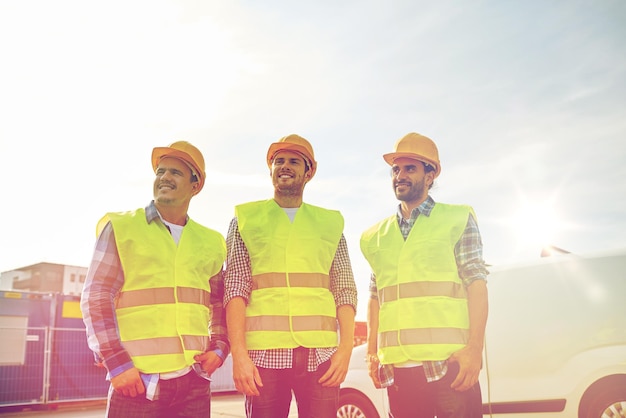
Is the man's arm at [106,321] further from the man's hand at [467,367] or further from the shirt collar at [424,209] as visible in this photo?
the shirt collar at [424,209]

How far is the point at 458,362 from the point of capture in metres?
3.36

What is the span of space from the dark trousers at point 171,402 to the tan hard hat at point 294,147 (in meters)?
1.36

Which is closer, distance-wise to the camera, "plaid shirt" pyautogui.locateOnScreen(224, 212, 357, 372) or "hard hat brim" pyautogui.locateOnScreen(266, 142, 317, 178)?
"plaid shirt" pyautogui.locateOnScreen(224, 212, 357, 372)

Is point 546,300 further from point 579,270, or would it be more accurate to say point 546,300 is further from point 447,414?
point 447,414

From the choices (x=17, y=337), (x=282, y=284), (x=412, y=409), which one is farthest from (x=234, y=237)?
(x=17, y=337)

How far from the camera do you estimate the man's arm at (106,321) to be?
9.54ft

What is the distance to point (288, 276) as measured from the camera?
3281 millimetres

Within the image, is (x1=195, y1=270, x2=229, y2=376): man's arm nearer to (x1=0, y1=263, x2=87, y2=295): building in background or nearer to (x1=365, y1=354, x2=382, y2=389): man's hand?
(x1=365, y1=354, x2=382, y2=389): man's hand

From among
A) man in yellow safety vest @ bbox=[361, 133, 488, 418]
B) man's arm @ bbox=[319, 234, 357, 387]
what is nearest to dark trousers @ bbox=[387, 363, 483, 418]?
man in yellow safety vest @ bbox=[361, 133, 488, 418]

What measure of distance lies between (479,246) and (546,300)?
2.16 m

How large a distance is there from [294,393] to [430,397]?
2.68ft

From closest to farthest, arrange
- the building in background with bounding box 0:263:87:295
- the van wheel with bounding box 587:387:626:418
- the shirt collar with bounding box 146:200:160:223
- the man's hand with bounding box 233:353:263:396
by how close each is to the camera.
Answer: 1. the man's hand with bounding box 233:353:263:396
2. the shirt collar with bounding box 146:200:160:223
3. the van wheel with bounding box 587:387:626:418
4. the building in background with bounding box 0:263:87:295

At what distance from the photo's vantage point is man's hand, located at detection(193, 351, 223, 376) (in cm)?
319

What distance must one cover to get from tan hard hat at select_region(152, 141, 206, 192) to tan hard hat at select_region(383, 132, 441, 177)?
4.07 feet
